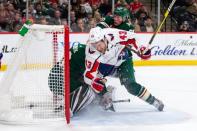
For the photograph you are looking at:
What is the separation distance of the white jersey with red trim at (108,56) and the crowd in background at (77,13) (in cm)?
406

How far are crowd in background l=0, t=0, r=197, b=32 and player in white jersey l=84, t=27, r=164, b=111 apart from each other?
403 cm

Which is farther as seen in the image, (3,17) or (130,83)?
(3,17)

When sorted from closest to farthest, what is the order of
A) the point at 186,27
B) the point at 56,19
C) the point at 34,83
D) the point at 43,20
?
1. the point at 34,83
2. the point at 43,20
3. the point at 56,19
4. the point at 186,27

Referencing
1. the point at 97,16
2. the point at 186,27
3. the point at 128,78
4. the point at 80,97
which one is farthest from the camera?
the point at 186,27

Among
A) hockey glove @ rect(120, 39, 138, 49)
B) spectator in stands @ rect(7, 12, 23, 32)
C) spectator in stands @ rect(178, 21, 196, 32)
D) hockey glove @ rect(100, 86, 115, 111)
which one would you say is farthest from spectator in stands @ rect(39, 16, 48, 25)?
hockey glove @ rect(120, 39, 138, 49)

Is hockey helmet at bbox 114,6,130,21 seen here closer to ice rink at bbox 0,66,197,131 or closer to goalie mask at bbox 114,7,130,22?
goalie mask at bbox 114,7,130,22

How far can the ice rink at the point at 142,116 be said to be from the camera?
4.39 meters

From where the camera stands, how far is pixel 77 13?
9.41m

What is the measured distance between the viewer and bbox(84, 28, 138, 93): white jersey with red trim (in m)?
4.65

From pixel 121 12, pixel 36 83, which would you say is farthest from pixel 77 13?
pixel 36 83

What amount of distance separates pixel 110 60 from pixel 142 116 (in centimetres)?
61

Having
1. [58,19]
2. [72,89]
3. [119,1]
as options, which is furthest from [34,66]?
[119,1]

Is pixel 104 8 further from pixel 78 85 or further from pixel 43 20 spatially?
pixel 78 85

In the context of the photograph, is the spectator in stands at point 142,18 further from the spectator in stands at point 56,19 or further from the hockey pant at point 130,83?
the hockey pant at point 130,83
